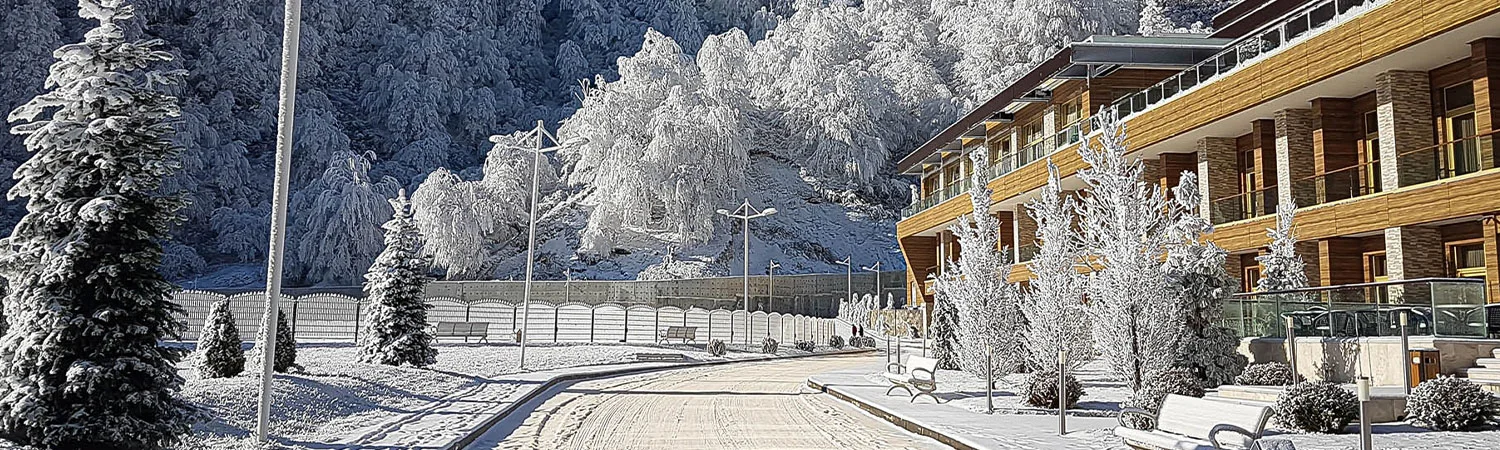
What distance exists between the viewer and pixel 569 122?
82000 mm

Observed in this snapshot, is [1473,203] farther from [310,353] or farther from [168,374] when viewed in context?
[310,353]

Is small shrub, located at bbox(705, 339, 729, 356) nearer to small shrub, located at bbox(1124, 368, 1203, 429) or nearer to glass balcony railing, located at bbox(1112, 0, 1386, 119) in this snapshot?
glass balcony railing, located at bbox(1112, 0, 1386, 119)

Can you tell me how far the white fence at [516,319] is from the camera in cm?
3884

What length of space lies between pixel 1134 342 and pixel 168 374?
38.8 feet

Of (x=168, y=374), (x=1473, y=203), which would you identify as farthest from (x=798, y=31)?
(x=168, y=374)

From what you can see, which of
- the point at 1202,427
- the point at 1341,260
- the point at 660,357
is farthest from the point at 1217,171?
the point at 1202,427

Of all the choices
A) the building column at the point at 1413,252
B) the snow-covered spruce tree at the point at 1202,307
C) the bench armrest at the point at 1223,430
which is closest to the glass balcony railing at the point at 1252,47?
the building column at the point at 1413,252

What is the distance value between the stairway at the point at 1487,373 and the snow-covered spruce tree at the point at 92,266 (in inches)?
621

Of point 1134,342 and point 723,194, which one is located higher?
point 723,194

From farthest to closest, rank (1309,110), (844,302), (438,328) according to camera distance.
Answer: (844,302)
(438,328)
(1309,110)

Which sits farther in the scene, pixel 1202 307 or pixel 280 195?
pixel 1202 307

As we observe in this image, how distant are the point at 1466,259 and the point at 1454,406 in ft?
42.7

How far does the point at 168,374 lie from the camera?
10.6 m

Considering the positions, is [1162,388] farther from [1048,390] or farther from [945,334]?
[945,334]
